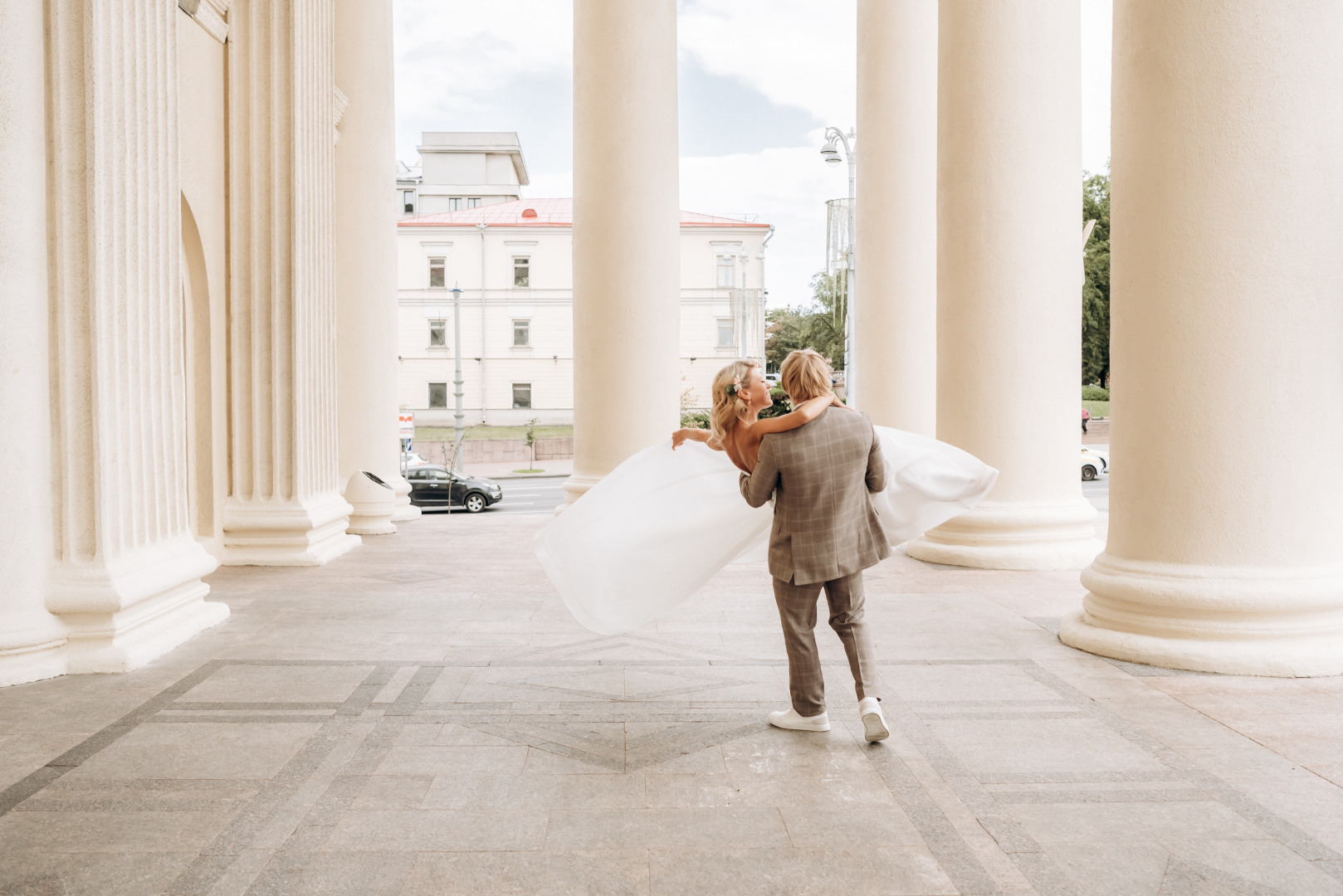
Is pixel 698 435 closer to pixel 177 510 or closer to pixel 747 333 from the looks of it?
pixel 177 510

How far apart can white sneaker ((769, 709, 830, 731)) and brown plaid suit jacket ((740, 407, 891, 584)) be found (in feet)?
3.49

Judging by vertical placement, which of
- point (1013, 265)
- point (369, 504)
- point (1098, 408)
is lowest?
point (369, 504)

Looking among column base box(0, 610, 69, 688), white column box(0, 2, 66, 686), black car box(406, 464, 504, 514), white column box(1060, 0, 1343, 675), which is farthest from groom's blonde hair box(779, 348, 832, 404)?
black car box(406, 464, 504, 514)

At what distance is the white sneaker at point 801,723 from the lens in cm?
778

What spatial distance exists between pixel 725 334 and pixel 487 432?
21621 mm

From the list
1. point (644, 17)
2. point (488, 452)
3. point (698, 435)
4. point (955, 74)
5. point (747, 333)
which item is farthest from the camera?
point (747, 333)

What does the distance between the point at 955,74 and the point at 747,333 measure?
68665 millimetres

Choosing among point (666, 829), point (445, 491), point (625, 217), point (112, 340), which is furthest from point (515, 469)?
point (666, 829)

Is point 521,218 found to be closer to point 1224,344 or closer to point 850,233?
point 850,233

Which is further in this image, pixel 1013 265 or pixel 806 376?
pixel 1013 265

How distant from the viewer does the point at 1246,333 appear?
368 inches

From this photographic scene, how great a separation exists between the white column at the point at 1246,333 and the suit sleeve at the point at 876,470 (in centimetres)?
358

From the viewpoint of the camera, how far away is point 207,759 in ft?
23.5

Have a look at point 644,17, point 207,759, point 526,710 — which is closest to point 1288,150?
point 526,710
